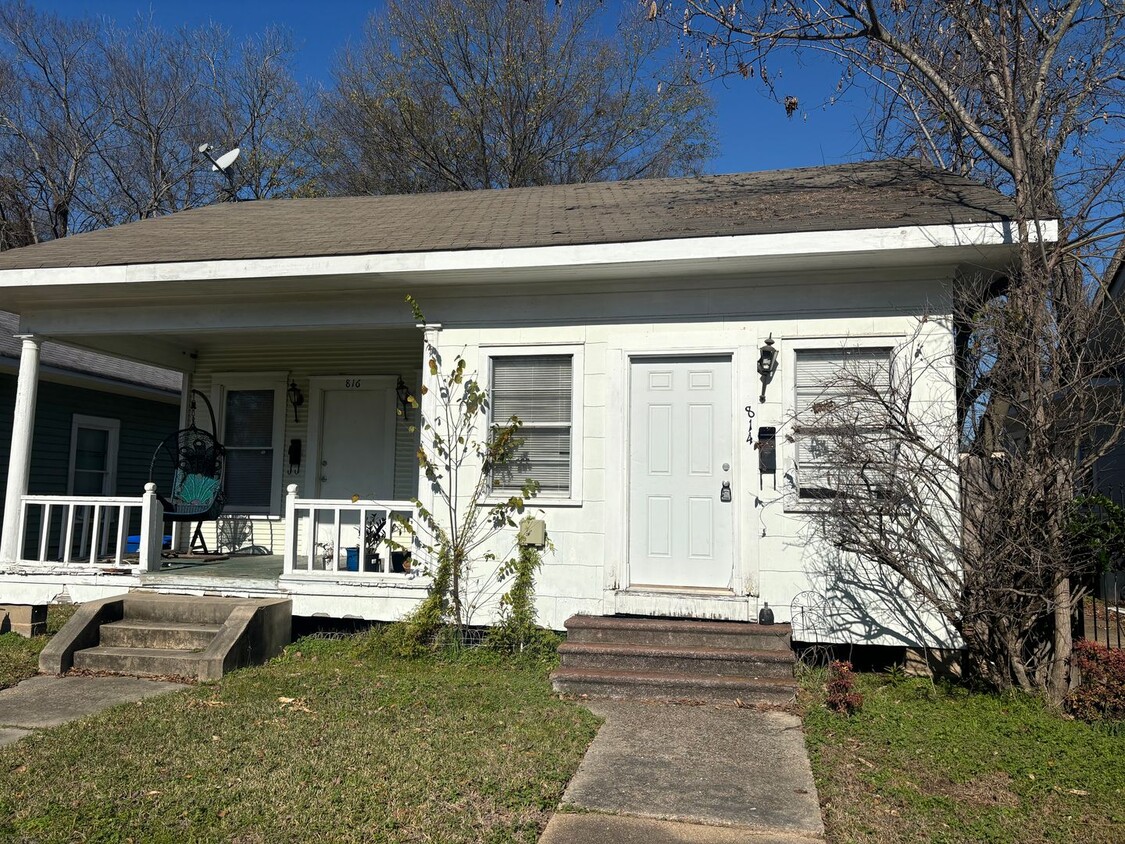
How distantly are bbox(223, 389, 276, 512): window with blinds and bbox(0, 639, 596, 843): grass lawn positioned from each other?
442cm

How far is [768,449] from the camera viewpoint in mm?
6484

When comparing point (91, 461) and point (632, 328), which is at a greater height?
point (632, 328)

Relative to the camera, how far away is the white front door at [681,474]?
6578 mm

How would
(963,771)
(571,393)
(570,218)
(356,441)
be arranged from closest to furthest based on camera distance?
(963,771) → (571,393) → (570,218) → (356,441)

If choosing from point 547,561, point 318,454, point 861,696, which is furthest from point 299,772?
point 318,454

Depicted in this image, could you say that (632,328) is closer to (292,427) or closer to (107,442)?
(292,427)

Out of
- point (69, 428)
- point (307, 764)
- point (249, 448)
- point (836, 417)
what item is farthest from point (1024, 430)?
point (69, 428)

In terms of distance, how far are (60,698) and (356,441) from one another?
15.6 ft

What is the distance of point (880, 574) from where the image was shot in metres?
6.23

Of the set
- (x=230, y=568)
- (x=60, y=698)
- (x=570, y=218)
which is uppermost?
(x=570, y=218)

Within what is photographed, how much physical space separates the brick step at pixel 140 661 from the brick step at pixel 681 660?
2804 mm

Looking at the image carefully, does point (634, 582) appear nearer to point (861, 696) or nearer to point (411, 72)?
point (861, 696)

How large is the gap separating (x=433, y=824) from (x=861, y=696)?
3.02 meters

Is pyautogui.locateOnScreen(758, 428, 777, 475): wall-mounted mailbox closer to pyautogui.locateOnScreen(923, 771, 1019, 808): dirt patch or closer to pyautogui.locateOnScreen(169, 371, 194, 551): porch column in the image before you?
pyautogui.locateOnScreen(923, 771, 1019, 808): dirt patch
